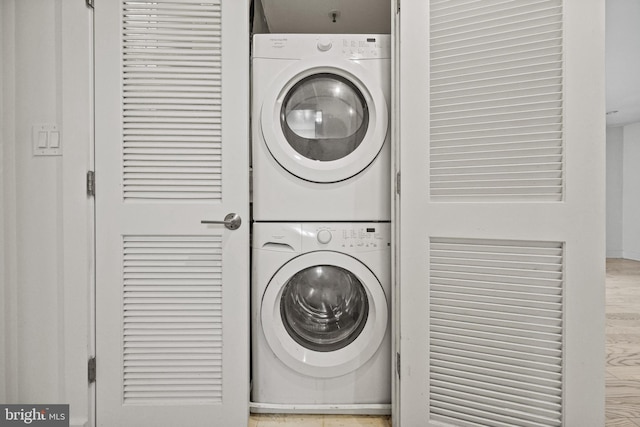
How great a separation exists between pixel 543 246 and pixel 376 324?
2.42 feet

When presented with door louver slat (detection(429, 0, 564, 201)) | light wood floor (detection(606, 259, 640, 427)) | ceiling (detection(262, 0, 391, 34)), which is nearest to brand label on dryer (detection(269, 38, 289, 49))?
door louver slat (detection(429, 0, 564, 201))

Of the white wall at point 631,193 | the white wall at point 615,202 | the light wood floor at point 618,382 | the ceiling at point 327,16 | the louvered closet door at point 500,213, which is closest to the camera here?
the louvered closet door at point 500,213

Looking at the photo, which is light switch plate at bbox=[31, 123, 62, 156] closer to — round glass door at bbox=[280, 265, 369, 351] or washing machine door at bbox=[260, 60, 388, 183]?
washing machine door at bbox=[260, 60, 388, 183]

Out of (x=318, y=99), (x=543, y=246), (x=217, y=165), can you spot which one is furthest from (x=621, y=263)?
(x=217, y=165)

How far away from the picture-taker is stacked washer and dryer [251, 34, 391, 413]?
1.59 m

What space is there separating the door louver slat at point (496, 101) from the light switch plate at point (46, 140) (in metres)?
1.51

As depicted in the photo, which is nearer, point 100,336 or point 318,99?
point 100,336

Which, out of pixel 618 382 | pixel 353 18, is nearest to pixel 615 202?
pixel 618 382

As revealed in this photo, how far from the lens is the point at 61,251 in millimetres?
1461

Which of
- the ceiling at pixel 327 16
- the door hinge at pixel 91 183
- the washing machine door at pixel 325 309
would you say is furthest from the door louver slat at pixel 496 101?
the door hinge at pixel 91 183

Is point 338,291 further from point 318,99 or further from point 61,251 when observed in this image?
point 61,251

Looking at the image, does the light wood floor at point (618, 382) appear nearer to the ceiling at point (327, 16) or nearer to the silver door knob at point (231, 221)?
the silver door knob at point (231, 221)

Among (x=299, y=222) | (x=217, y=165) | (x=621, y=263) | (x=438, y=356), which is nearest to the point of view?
(x=438, y=356)

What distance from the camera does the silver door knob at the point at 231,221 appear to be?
4.82 ft
